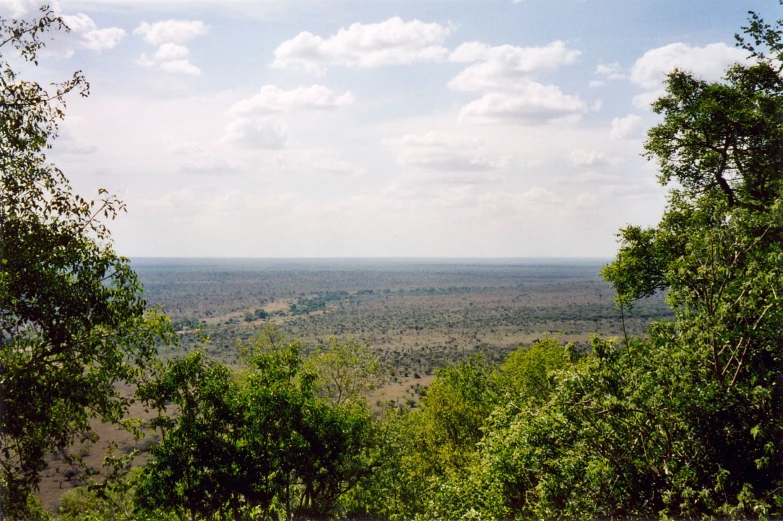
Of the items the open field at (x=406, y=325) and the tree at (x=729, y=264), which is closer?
the tree at (x=729, y=264)

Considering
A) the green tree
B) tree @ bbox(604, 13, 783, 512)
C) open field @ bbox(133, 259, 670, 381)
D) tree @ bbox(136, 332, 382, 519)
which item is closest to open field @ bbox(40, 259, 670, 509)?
open field @ bbox(133, 259, 670, 381)

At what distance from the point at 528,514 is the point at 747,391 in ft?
18.1

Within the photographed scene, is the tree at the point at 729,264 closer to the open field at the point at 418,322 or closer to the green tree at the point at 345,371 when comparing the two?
the green tree at the point at 345,371

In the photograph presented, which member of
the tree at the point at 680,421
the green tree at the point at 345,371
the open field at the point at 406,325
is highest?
the tree at the point at 680,421

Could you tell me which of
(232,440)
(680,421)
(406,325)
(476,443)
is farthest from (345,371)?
(406,325)

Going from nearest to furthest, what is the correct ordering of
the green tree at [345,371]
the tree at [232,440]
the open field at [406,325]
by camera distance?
the tree at [232,440] → the green tree at [345,371] → the open field at [406,325]

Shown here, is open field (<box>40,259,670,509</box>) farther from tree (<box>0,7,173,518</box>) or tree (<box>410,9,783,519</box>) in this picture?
tree (<box>410,9,783,519</box>)

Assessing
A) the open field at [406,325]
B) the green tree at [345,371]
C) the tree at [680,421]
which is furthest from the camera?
the open field at [406,325]

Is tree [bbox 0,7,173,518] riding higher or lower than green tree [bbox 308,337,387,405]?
higher

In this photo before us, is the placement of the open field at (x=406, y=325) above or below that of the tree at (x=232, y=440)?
below

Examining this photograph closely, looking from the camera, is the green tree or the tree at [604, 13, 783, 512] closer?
the tree at [604, 13, 783, 512]

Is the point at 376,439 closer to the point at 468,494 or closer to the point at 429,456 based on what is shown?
the point at 468,494

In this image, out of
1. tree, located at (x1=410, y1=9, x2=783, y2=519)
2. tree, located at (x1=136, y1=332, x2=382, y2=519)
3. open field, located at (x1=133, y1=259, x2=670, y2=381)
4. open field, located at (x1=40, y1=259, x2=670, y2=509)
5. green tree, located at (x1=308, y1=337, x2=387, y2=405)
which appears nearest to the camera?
tree, located at (x1=410, y1=9, x2=783, y2=519)

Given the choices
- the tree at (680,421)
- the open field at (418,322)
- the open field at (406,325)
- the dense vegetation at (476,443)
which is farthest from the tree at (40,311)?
the open field at (418,322)
